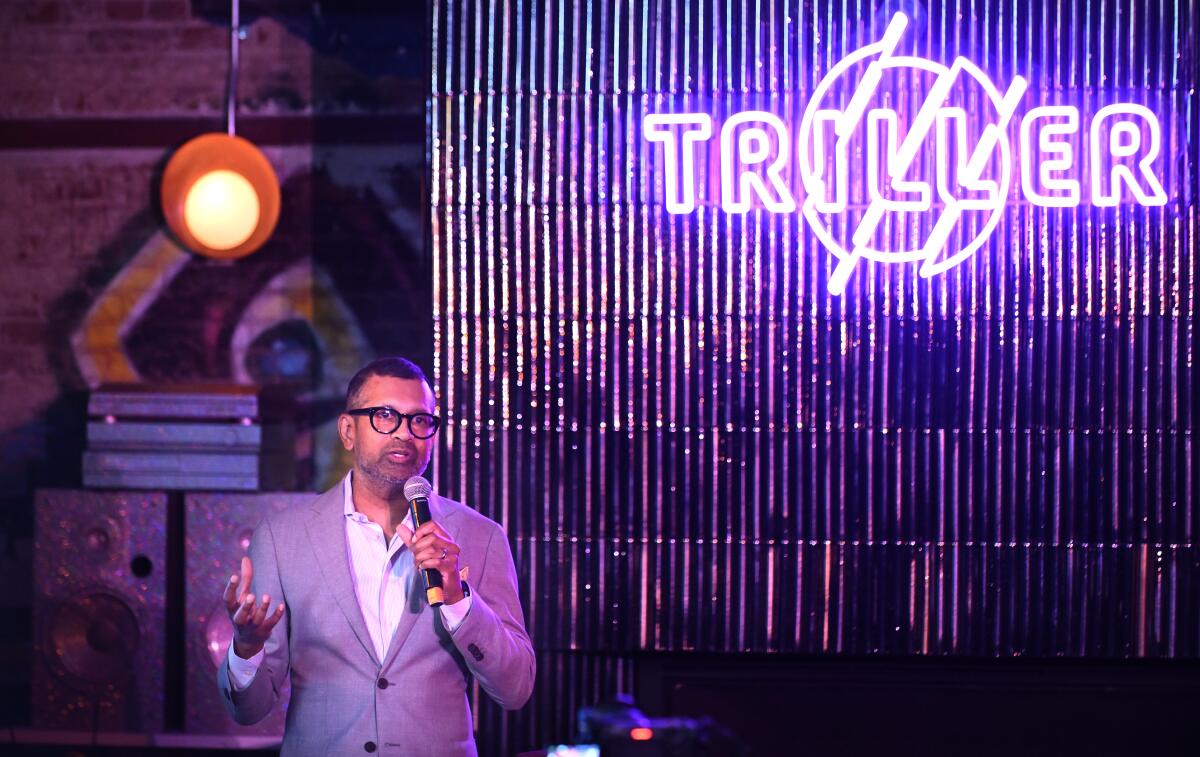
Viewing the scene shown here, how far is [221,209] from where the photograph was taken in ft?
16.7

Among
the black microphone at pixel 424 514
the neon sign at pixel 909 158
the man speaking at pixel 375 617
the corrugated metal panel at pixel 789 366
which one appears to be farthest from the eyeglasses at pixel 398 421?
the neon sign at pixel 909 158

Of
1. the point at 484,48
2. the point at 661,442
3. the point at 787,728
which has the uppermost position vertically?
the point at 484,48

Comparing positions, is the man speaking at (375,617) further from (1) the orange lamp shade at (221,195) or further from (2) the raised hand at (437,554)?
(1) the orange lamp shade at (221,195)

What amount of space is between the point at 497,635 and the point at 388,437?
56cm

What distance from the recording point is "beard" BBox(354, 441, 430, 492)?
327 centimetres

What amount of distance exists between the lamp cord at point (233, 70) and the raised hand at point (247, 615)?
2.85m

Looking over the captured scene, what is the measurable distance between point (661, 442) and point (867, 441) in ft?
2.38

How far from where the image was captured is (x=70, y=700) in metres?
4.79

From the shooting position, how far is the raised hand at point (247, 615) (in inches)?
117

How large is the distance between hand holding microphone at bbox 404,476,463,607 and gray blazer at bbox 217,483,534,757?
0.43 feet

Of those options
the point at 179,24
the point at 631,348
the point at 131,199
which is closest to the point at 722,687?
the point at 631,348

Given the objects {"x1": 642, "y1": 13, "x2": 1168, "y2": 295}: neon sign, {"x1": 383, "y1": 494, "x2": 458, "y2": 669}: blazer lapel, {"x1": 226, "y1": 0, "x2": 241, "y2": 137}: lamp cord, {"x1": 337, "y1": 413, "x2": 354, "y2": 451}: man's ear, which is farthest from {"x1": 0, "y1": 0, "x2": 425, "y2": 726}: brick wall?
{"x1": 383, "y1": 494, "x2": 458, "y2": 669}: blazer lapel

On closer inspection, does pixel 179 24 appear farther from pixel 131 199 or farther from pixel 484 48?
pixel 484 48

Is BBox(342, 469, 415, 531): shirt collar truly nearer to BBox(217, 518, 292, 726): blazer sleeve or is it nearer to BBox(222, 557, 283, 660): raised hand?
BBox(217, 518, 292, 726): blazer sleeve
